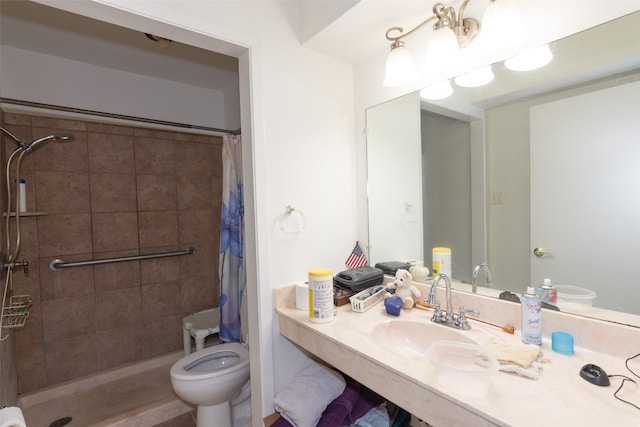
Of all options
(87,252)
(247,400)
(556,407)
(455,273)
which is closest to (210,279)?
(87,252)

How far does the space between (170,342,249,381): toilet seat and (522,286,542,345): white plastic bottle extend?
1450mm

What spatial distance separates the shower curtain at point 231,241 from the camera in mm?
2029

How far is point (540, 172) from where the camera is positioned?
1.10 meters

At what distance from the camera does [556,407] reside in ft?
2.20

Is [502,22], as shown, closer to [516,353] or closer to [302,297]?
[516,353]

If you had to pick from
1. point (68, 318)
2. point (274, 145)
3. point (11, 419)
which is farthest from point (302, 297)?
point (68, 318)

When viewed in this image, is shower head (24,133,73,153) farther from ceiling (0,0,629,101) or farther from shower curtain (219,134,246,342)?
shower curtain (219,134,246,342)

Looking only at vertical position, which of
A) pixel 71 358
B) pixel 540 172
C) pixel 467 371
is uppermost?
pixel 540 172

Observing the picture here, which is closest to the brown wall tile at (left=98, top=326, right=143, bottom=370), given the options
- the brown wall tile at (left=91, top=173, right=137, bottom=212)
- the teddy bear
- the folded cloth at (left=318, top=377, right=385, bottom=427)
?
the brown wall tile at (left=91, top=173, right=137, bottom=212)

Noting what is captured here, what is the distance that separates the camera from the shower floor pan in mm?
1849

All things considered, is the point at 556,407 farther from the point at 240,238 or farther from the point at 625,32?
the point at 240,238

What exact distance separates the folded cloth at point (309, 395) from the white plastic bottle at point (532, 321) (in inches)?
30.3

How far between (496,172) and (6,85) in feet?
9.52

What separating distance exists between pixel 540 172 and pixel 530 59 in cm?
40
